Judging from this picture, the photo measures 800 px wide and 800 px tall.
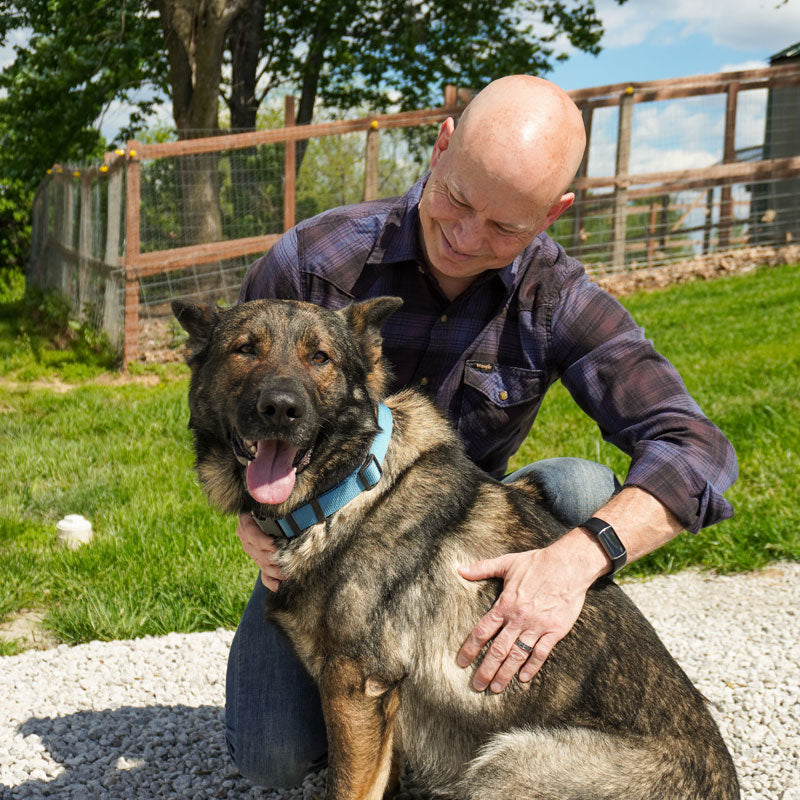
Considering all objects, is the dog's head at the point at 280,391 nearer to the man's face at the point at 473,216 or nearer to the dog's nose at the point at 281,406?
the dog's nose at the point at 281,406

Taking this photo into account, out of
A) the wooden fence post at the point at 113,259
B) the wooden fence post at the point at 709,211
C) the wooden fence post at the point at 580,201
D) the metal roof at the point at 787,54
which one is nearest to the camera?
the wooden fence post at the point at 113,259

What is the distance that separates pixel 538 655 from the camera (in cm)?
228

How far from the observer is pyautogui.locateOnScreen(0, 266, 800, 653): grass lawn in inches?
159

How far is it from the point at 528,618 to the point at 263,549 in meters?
0.85

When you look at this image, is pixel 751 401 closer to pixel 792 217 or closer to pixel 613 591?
pixel 613 591

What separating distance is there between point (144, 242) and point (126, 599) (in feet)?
17.5

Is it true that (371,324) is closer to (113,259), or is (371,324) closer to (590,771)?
(590,771)

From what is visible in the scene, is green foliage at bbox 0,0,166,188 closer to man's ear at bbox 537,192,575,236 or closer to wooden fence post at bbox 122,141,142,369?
wooden fence post at bbox 122,141,142,369

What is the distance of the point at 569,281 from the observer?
113 inches

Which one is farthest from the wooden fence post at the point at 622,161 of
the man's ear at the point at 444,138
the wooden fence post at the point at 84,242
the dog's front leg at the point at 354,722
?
the dog's front leg at the point at 354,722

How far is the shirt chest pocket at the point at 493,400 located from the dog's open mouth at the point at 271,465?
2.51 ft

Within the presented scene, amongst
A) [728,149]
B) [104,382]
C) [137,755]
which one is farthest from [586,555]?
[728,149]

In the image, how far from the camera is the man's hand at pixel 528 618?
2271mm

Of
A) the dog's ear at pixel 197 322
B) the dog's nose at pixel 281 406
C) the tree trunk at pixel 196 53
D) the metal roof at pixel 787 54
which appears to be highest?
the metal roof at pixel 787 54
